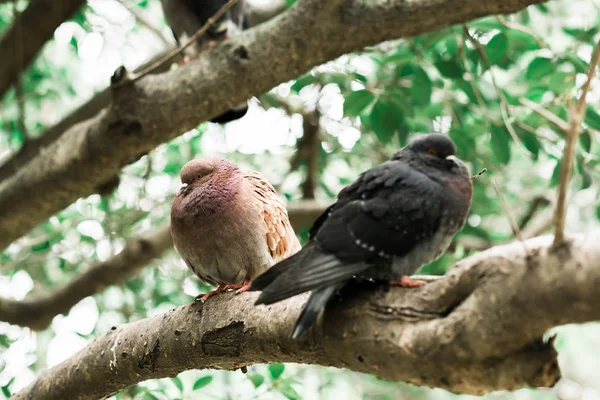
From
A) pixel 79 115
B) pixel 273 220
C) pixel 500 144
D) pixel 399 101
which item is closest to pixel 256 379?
pixel 273 220

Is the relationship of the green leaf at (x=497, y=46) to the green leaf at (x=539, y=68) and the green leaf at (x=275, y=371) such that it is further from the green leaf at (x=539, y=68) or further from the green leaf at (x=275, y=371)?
the green leaf at (x=275, y=371)

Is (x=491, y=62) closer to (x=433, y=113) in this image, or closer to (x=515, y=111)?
(x=515, y=111)

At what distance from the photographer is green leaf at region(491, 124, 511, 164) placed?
3516mm

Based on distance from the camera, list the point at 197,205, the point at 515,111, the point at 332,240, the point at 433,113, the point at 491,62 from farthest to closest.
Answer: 1. the point at 433,113
2. the point at 515,111
3. the point at 491,62
4. the point at 197,205
5. the point at 332,240

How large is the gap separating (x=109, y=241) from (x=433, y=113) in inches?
99.0

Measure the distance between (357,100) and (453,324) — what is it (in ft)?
7.01

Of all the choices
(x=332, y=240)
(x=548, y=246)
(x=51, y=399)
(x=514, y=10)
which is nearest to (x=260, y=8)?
(x=514, y=10)

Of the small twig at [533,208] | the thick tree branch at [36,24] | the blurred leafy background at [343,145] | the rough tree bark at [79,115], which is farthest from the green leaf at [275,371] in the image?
the thick tree branch at [36,24]

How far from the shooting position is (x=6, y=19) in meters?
5.39

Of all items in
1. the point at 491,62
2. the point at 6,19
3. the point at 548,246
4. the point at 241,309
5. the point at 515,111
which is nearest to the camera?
the point at 548,246

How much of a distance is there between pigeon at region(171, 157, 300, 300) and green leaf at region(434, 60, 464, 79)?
120cm

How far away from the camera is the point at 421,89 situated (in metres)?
3.53

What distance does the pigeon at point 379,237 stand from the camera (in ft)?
5.75

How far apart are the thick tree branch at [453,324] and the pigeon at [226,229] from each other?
16.2 inches
